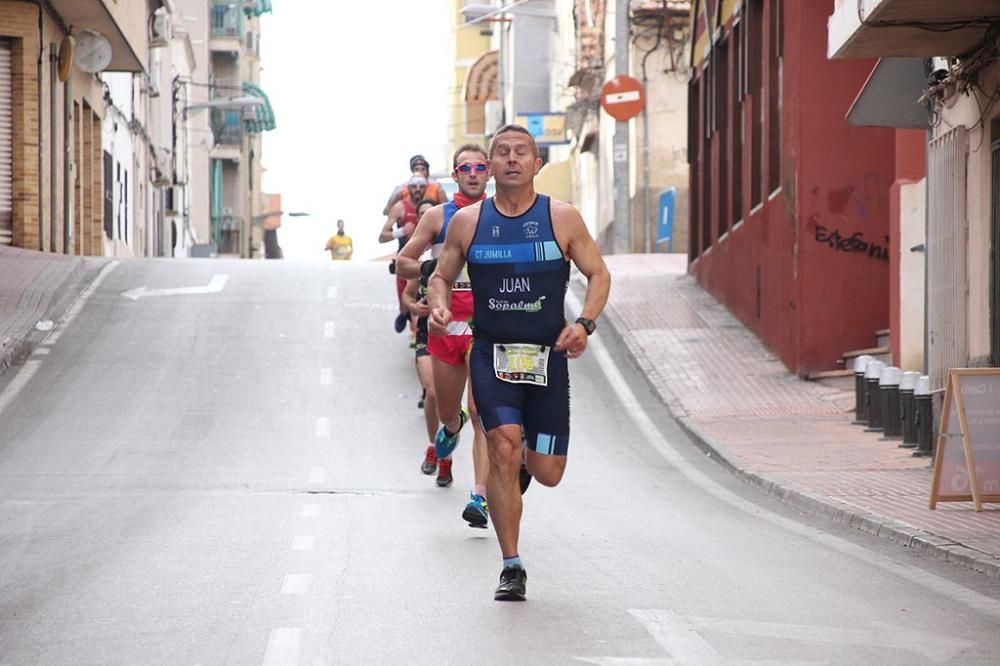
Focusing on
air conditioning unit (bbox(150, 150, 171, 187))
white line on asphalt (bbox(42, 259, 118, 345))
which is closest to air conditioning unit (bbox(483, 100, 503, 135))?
air conditioning unit (bbox(150, 150, 171, 187))

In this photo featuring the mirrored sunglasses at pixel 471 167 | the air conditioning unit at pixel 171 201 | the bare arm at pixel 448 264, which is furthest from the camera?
the air conditioning unit at pixel 171 201

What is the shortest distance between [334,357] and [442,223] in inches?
423

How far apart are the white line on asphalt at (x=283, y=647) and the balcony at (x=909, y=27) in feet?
27.3

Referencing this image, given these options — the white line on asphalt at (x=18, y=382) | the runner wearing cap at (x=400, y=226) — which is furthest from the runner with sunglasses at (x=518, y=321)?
the runner wearing cap at (x=400, y=226)

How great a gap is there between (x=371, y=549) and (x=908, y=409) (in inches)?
322

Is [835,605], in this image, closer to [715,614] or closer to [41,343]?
[715,614]

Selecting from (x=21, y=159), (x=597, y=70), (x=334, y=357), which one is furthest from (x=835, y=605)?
(x=597, y=70)

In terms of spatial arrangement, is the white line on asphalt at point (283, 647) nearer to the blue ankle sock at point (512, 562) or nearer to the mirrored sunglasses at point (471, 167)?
the blue ankle sock at point (512, 562)

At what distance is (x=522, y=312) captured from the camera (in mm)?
8758

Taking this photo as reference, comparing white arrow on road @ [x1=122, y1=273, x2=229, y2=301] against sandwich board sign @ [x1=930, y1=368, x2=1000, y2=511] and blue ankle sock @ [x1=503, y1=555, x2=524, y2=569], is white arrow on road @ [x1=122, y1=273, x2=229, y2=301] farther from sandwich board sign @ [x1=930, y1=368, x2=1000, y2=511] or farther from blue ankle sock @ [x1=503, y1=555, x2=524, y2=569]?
blue ankle sock @ [x1=503, y1=555, x2=524, y2=569]

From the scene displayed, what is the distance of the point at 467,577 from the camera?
9.15 m

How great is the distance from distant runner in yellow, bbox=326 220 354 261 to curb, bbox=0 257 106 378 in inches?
799

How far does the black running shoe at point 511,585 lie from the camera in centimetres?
838

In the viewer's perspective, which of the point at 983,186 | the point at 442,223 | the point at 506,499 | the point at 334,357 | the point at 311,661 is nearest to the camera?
the point at 311,661
